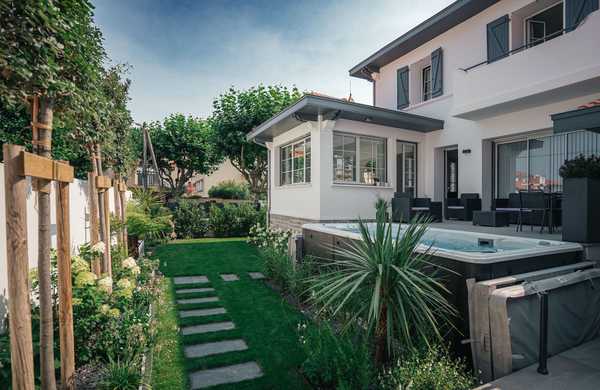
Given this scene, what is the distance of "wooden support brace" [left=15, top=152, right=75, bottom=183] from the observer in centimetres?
189

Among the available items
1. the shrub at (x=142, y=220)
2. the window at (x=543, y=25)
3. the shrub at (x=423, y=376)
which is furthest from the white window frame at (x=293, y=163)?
the shrub at (x=423, y=376)

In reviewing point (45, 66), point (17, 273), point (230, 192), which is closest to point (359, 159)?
point (45, 66)

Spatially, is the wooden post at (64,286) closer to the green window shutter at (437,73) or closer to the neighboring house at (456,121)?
the neighboring house at (456,121)

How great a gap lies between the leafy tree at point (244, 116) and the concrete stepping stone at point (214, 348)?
1330cm

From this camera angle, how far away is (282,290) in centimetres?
610

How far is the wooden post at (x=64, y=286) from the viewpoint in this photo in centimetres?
255

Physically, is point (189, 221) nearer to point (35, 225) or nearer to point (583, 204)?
point (35, 225)

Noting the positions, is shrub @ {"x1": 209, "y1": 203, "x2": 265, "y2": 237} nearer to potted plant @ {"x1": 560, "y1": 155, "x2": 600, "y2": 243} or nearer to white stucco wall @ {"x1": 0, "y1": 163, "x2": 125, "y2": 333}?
white stucco wall @ {"x1": 0, "y1": 163, "x2": 125, "y2": 333}

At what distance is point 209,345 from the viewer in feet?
13.1

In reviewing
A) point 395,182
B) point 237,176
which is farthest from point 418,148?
point 237,176

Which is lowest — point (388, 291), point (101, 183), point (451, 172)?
point (388, 291)

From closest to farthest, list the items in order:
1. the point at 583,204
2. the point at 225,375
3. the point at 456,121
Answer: the point at 225,375 → the point at 583,204 → the point at 456,121

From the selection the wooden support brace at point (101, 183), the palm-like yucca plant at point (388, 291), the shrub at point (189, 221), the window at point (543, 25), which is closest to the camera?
the palm-like yucca plant at point (388, 291)

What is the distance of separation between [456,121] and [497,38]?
236 cm
